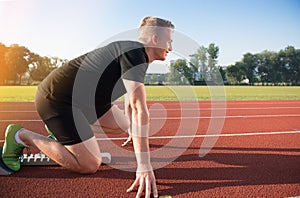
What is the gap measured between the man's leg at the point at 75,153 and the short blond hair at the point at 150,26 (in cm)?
117

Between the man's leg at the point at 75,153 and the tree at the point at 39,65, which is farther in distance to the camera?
the tree at the point at 39,65

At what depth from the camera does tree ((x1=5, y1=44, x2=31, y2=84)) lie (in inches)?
1209

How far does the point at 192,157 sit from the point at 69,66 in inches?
79.5

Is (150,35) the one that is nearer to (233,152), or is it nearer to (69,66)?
(69,66)

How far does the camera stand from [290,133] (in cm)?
529

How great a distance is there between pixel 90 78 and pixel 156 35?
77cm

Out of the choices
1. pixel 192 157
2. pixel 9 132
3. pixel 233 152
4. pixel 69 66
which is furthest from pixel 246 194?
pixel 9 132

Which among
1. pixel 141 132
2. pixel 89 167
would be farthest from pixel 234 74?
pixel 141 132

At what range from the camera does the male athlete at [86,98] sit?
2207mm

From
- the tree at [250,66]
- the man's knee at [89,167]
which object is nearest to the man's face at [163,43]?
the man's knee at [89,167]

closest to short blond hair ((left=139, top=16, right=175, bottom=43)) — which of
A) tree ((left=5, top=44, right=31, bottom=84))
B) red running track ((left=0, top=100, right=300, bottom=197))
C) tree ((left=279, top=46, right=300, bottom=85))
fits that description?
red running track ((left=0, top=100, right=300, bottom=197))

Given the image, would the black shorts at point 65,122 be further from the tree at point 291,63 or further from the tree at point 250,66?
the tree at point 291,63

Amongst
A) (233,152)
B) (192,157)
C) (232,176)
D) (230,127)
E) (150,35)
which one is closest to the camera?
(150,35)

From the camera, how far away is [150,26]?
2330mm
